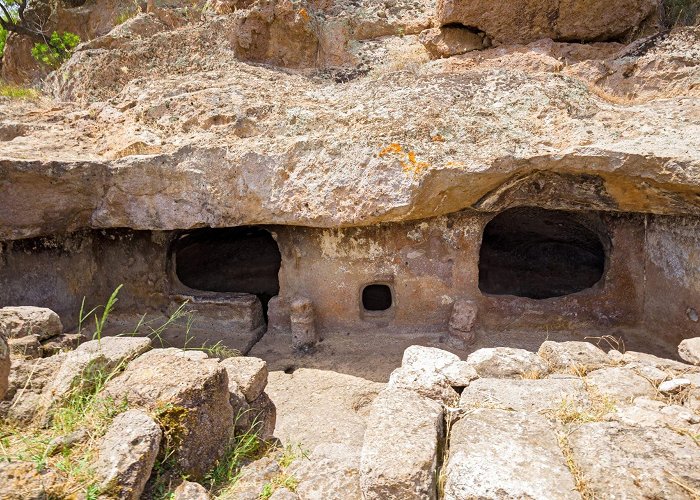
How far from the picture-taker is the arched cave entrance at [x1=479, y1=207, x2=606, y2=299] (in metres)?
8.08

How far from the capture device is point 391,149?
180 inches

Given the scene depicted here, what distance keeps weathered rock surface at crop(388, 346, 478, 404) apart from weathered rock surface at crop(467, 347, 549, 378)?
161 millimetres

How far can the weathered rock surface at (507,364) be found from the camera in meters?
3.34

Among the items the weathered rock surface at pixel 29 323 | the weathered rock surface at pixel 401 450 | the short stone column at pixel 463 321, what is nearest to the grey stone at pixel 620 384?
the weathered rock surface at pixel 401 450

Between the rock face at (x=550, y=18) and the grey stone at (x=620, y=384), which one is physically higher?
the rock face at (x=550, y=18)

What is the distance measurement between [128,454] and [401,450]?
1.29 metres

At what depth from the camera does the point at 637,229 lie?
5.36 m

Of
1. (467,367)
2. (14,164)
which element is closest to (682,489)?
(467,367)

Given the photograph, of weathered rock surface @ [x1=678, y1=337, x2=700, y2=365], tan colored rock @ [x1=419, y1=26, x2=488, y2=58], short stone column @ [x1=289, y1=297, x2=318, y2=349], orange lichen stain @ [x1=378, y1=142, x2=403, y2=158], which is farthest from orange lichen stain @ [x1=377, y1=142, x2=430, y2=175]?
weathered rock surface @ [x1=678, y1=337, x2=700, y2=365]

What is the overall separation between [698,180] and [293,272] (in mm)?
4261

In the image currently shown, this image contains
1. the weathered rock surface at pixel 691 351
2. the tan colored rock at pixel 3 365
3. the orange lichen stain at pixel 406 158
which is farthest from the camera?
the orange lichen stain at pixel 406 158

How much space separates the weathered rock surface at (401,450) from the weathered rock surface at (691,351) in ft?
7.65

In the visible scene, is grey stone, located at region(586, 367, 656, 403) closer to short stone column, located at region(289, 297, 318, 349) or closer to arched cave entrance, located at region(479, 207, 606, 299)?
short stone column, located at region(289, 297, 318, 349)

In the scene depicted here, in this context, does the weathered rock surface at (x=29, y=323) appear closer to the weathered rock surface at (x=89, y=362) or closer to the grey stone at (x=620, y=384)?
the weathered rock surface at (x=89, y=362)
